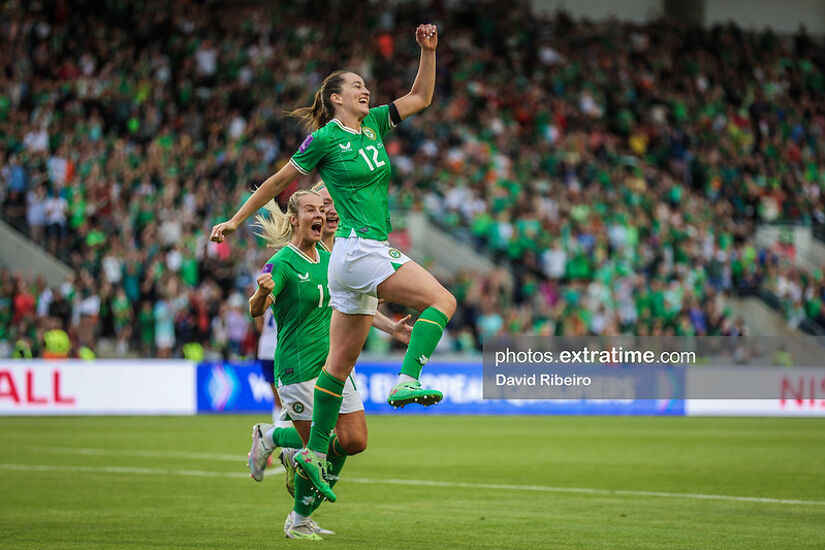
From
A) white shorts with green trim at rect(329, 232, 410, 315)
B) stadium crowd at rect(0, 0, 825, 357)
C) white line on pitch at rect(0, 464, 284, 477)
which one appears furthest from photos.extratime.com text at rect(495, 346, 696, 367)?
white shorts with green trim at rect(329, 232, 410, 315)

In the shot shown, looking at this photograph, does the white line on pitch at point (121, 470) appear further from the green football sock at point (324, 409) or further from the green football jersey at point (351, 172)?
the green football jersey at point (351, 172)

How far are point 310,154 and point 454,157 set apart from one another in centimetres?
2196

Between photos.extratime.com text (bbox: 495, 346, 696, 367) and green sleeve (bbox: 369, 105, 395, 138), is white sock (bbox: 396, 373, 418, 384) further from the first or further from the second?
photos.extratime.com text (bbox: 495, 346, 696, 367)

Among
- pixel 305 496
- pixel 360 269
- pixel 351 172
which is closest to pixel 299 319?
pixel 305 496

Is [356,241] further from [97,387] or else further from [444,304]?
[97,387]

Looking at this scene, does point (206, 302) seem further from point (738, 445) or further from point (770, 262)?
point (770, 262)

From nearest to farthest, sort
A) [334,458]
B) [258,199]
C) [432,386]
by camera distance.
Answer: [258,199]
[334,458]
[432,386]

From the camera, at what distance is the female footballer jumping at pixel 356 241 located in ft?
23.6

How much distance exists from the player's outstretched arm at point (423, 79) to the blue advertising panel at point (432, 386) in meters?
14.3

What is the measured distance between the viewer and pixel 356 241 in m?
7.31

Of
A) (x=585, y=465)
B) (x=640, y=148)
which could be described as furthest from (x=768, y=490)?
(x=640, y=148)

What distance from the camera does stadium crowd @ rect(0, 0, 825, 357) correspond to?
2411 cm

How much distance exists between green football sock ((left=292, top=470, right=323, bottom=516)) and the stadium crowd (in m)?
15.3

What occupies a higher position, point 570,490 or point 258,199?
point 258,199
